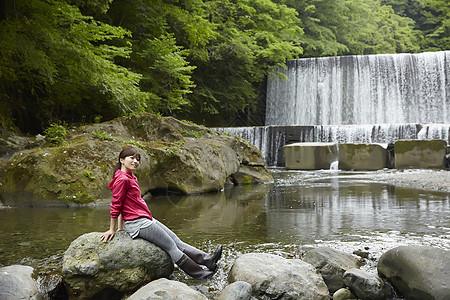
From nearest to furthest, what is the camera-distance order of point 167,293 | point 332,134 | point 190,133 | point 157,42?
point 167,293
point 190,133
point 157,42
point 332,134

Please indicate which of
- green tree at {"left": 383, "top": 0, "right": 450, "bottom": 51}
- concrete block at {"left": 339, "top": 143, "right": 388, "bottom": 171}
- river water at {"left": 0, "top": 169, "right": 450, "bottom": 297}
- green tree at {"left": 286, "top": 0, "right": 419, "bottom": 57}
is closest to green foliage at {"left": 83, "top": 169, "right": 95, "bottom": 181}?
river water at {"left": 0, "top": 169, "right": 450, "bottom": 297}

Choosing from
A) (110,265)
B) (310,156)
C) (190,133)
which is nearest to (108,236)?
(110,265)

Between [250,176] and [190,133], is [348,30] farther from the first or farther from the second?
[190,133]

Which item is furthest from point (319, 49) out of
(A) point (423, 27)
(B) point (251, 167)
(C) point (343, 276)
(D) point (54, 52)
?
(C) point (343, 276)

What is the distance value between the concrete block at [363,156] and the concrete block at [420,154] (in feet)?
2.13

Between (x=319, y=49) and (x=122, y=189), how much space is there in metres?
31.3

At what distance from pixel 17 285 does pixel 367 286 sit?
8.70 ft

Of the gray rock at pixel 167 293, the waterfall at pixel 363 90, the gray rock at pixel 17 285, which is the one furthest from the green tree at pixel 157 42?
the waterfall at pixel 363 90

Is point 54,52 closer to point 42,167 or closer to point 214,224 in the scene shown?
point 42,167

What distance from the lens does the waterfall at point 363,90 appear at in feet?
83.0

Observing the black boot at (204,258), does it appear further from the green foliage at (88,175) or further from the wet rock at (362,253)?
the green foliage at (88,175)

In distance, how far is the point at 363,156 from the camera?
16609 millimetres

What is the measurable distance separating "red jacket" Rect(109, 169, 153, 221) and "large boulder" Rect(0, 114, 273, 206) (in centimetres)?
419

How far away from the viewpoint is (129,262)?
3.32m
